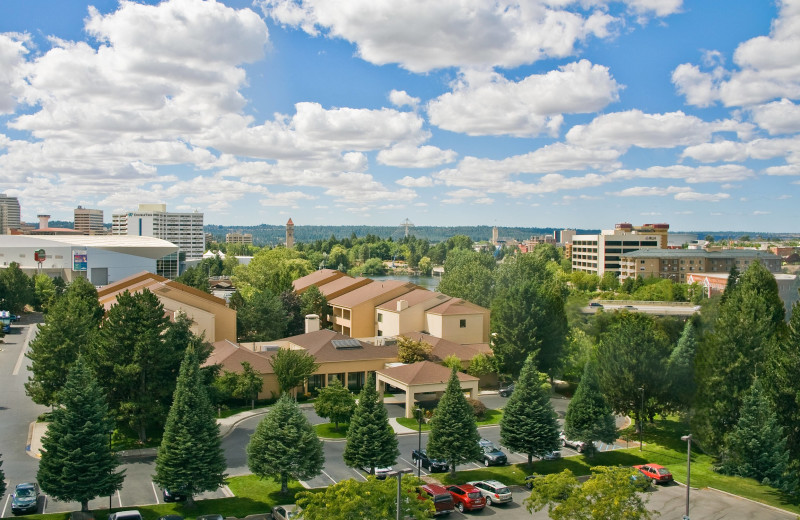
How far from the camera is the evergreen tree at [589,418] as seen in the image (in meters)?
41.2

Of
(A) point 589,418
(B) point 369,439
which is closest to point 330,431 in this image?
(B) point 369,439

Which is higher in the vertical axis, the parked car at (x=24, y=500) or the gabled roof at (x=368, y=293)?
the gabled roof at (x=368, y=293)

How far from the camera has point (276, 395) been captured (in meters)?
54.1

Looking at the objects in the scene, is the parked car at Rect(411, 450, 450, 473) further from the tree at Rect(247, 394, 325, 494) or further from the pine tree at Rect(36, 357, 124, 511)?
the pine tree at Rect(36, 357, 124, 511)

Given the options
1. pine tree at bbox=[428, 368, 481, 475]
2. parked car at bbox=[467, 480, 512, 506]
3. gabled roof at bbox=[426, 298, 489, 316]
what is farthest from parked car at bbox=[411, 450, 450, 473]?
gabled roof at bbox=[426, 298, 489, 316]

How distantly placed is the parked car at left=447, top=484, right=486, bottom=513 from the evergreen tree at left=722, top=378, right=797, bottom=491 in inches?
636

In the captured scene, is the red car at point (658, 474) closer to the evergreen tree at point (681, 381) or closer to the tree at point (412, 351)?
the evergreen tree at point (681, 381)

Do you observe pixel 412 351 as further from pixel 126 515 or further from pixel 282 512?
pixel 126 515

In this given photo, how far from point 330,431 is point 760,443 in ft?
87.3

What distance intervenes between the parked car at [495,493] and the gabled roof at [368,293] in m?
42.1

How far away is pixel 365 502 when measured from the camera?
2527 centimetres

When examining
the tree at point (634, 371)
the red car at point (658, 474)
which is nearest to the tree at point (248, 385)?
the tree at point (634, 371)

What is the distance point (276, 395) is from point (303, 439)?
2016 centimetres

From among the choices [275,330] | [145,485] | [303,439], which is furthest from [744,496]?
[275,330]
